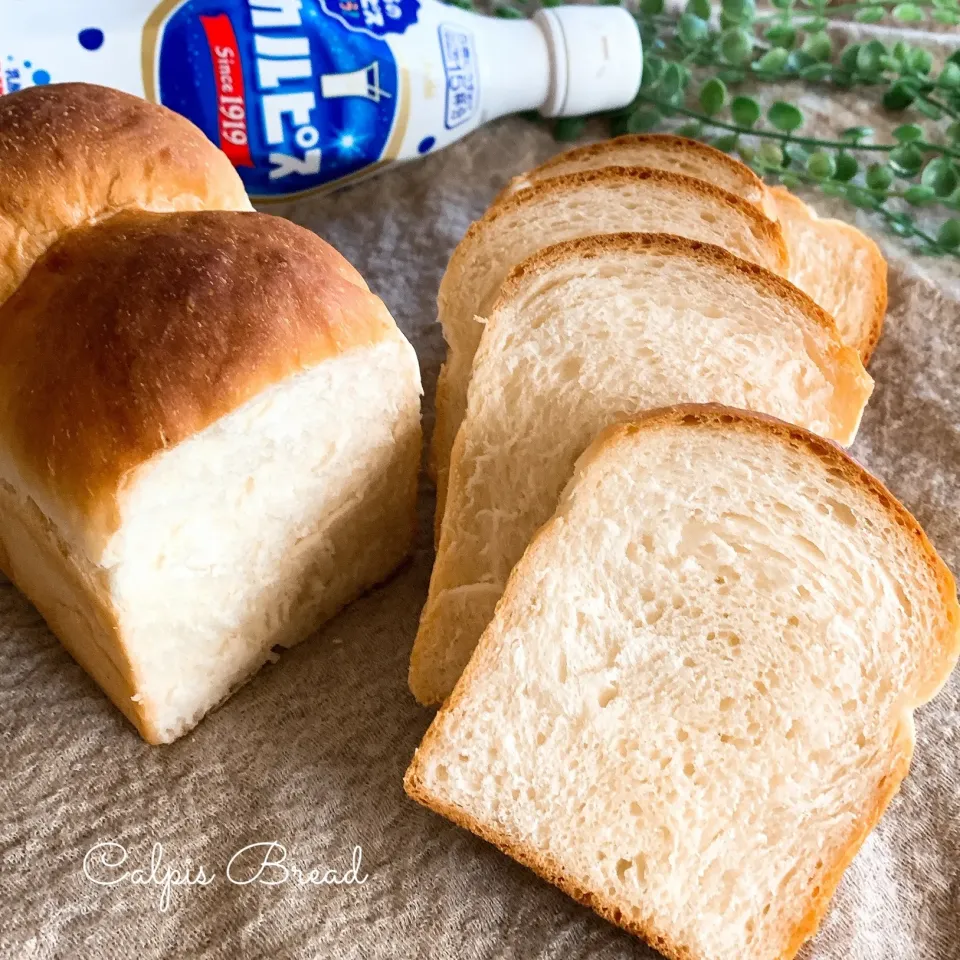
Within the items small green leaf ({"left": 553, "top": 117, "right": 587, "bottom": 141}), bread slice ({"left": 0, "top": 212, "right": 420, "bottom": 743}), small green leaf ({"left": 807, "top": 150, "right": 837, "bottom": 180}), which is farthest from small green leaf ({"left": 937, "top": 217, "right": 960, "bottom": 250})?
bread slice ({"left": 0, "top": 212, "right": 420, "bottom": 743})

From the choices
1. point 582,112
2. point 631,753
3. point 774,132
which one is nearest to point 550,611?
point 631,753

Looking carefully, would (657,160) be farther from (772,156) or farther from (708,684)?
(708,684)

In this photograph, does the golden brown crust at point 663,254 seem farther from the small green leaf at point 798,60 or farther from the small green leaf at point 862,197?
the small green leaf at point 798,60

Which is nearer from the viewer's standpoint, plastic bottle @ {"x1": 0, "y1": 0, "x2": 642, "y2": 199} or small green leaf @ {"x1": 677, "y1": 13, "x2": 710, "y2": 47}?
plastic bottle @ {"x1": 0, "y1": 0, "x2": 642, "y2": 199}

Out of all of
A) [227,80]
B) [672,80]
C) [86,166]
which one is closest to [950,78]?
[672,80]

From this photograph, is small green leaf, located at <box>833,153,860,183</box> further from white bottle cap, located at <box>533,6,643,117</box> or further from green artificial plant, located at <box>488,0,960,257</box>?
white bottle cap, located at <box>533,6,643,117</box>

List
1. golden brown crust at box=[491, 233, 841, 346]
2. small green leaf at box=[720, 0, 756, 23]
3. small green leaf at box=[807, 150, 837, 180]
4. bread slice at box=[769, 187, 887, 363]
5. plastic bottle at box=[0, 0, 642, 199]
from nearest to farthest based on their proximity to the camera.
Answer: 1. golden brown crust at box=[491, 233, 841, 346]
2. plastic bottle at box=[0, 0, 642, 199]
3. bread slice at box=[769, 187, 887, 363]
4. small green leaf at box=[807, 150, 837, 180]
5. small green leaf at box=[720, 0, 756, 23]
